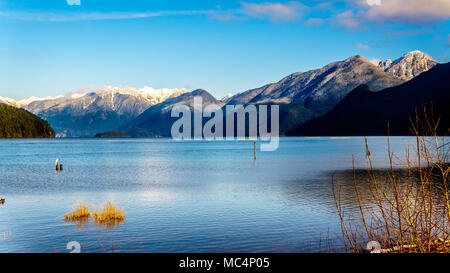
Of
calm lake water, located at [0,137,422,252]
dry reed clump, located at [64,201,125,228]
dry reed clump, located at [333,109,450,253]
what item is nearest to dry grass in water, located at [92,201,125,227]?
dry reed clump, located at [64,201,125,228]

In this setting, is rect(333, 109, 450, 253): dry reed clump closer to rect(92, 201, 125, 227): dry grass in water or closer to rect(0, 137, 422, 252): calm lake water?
rect(0, 137, 422, 252): calm lake water

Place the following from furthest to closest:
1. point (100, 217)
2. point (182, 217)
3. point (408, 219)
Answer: point (182, 217) < point (100, 217) < point (408, 219)

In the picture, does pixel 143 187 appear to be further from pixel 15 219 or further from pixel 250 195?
pixel 15 219

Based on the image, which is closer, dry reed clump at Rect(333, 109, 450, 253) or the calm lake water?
dry reed clump at Rect(333, 109, 450, 253)

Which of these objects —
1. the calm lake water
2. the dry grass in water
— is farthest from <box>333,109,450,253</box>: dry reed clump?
the dry grass in water

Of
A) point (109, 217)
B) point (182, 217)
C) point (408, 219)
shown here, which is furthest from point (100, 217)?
point (408, 219)

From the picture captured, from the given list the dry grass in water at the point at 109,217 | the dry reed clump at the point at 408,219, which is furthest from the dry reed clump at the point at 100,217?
the dry reed clump at the point at 408,219

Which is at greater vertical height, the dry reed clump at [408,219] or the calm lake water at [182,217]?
the dry reed clump at [408,219]

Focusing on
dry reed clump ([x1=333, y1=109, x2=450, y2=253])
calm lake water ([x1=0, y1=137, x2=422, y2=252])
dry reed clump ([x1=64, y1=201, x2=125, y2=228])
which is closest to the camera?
dry reed clump ([x1=333, y1=109, x2=450, y2=253])

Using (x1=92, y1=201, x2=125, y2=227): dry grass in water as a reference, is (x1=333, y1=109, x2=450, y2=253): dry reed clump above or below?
above

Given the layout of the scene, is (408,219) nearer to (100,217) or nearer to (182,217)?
(182,217)

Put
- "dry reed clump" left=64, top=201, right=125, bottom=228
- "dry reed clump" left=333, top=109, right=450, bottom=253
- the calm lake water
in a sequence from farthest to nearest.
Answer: "dry reed clump" left=64, top=201, right=125, bottom=228
the calm lake water
"dry reed clump" left=333, top=109, right=450, bottom=253

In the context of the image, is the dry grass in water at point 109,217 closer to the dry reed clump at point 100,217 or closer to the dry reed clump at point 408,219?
the dry reed clump at point 100,217
